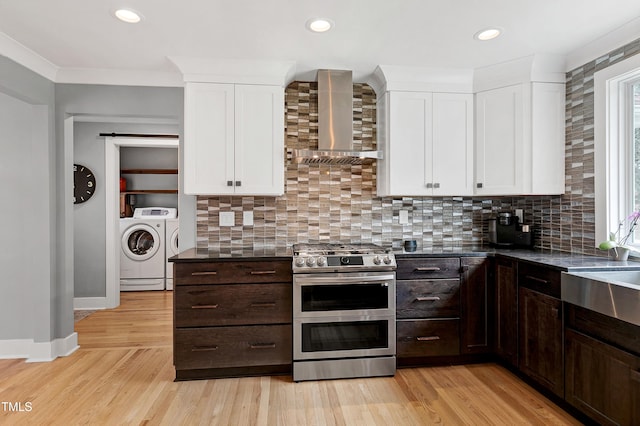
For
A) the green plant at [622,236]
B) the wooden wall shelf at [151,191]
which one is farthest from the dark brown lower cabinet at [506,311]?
the wooden wall shelf at [151,191]

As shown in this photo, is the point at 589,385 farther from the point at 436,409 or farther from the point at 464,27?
the point at 464,27

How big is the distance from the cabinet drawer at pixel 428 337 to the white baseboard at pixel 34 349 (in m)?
2.78

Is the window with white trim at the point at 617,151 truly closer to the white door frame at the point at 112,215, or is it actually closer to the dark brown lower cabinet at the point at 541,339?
the dark brown lower cabinet at the point at 541,339

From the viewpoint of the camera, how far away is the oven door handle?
98.8 inches

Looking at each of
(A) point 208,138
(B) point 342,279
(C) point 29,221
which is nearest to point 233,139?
(A) point 208,138

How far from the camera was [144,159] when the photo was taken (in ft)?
19.0

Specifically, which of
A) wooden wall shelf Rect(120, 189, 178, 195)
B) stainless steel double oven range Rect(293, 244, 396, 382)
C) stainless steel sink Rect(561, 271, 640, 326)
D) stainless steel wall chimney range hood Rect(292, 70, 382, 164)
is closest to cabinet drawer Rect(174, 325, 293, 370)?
stainless steel double oven range Rect(293, 244, 396, 382)

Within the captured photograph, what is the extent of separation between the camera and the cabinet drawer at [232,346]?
2488 mm

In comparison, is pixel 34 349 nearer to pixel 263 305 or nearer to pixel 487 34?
pixel 263 305

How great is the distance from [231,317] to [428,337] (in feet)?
4.86

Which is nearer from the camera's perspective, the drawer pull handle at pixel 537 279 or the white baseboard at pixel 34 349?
the drawer pull handle at pixel 537 279

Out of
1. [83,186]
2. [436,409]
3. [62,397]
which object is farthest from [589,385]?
[83,186]

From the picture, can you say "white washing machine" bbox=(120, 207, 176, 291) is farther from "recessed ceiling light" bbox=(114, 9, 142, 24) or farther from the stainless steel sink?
the stainless steel sink

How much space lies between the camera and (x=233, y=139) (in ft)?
9.25
